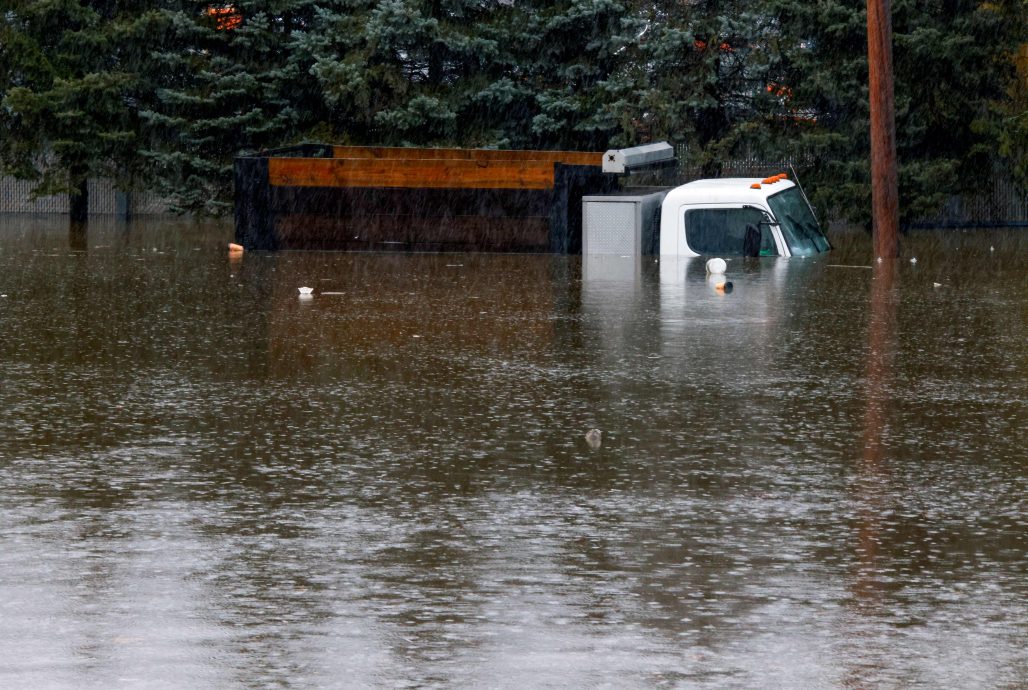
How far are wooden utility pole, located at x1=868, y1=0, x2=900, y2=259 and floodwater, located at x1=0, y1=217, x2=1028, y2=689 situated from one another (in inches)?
364

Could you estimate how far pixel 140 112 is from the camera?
3697 centimetres

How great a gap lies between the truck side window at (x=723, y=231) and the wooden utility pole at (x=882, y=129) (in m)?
2.52

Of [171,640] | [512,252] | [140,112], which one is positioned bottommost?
[171,640]

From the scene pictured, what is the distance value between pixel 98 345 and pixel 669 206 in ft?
39.2

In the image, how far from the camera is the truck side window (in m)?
23.9

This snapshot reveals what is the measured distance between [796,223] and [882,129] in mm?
2173

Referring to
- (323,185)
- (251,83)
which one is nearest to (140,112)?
(251,83)

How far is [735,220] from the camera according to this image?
945 inches

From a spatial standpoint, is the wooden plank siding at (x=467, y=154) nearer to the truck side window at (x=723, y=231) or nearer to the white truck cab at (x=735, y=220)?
the white truck cab at (x=735, y=220)

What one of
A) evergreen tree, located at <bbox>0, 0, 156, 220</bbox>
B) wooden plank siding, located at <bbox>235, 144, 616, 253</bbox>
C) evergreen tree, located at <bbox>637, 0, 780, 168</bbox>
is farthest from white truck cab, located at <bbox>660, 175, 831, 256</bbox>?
evergreen tree, located at <bbox>0, 0, 156, 220</bbox>

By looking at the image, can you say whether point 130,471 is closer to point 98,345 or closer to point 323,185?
point 98,345

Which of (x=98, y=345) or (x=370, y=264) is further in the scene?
(x=370, y=264)

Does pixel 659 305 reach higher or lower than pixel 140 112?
lower

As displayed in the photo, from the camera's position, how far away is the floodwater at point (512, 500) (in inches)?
217
